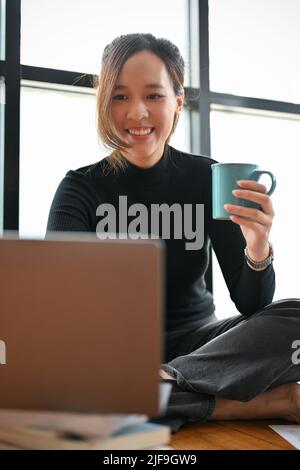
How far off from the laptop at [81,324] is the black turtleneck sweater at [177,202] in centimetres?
83

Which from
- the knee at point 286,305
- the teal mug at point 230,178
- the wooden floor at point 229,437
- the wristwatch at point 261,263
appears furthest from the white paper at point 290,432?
the teal mug at point 230,178

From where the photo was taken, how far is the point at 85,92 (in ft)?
6.17

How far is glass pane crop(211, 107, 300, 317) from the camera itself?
7.02 feet

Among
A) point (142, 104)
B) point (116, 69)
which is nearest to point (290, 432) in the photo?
point (142, 104)

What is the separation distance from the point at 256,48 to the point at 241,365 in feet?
4.62

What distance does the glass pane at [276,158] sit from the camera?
7.02 ft

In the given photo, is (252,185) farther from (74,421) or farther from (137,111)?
(74,421)

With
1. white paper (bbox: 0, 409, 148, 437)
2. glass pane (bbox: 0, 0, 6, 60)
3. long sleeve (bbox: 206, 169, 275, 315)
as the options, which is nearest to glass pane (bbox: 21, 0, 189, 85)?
Result: glass pane (bbox: 0, 0, 6, 60)

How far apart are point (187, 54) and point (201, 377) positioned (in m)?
1.28

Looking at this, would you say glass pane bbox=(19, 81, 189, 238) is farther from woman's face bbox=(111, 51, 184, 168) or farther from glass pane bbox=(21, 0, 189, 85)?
woman's face bbox=(111, 51, 184, 168)

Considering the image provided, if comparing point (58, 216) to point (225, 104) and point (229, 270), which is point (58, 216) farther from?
point (225, 104)

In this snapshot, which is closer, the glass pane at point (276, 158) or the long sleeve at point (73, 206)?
the long sleeve at point (73, 206)

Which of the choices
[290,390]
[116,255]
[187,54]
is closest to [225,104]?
[187,54]

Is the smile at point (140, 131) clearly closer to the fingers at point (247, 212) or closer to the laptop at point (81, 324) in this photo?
the fingers at point (247, 212)
